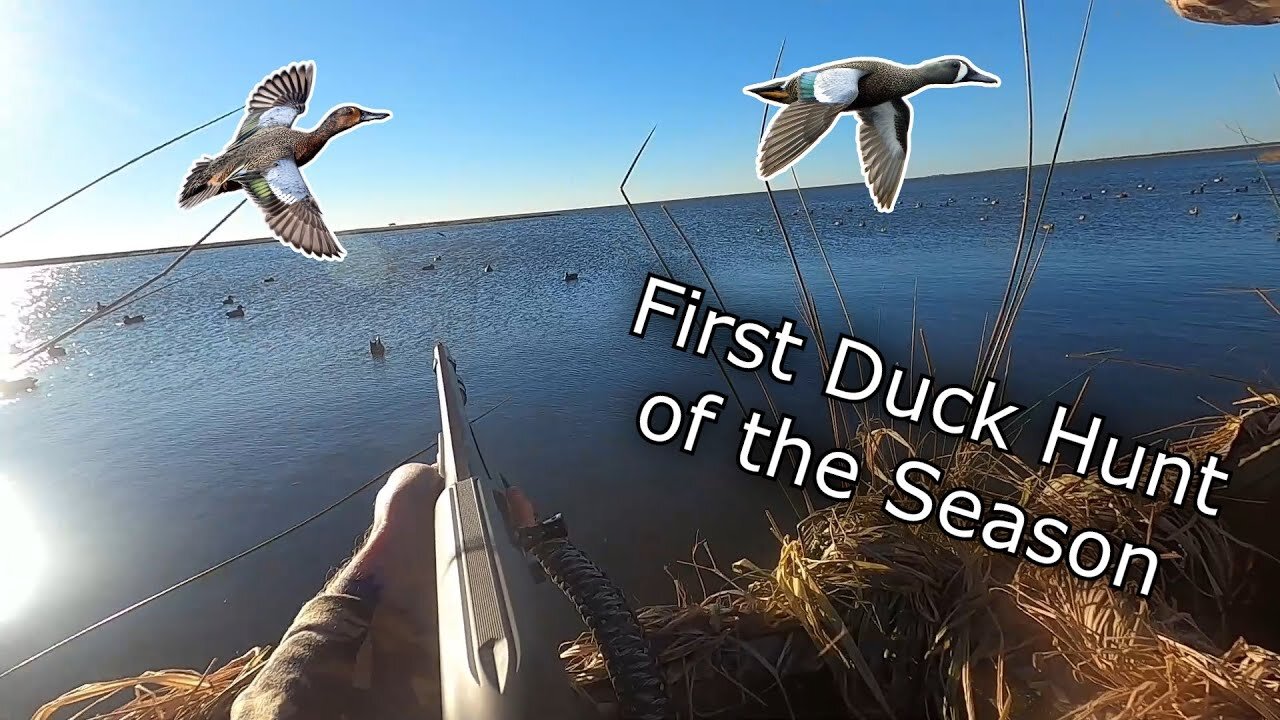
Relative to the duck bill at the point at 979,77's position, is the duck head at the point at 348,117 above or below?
below

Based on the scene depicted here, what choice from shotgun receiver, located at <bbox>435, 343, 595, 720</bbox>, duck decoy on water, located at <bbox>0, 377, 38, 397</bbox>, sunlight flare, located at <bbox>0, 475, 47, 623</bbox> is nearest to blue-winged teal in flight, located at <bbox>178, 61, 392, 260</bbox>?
shotgun receiver, located at <bbox>435, 343, 595, 720</bbox>

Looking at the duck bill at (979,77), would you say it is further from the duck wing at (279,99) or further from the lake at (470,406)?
the duck wing at (279,99)

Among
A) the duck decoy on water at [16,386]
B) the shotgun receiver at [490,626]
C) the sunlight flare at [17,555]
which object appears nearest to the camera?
the shotgun receiver at [490,626]

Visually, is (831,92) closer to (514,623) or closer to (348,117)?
(348,117)

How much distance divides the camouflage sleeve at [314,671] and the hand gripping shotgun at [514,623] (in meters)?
0.19

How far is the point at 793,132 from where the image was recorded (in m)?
0.79

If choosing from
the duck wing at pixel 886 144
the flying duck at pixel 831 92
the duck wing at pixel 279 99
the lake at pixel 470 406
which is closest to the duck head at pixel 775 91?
the flying duck at pixel 831 92

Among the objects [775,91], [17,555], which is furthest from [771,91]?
[17,555]

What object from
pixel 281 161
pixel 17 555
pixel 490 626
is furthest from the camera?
pixel 17 555

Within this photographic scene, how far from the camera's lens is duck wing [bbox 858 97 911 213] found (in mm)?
847

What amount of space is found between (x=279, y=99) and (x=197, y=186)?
18 centimetres

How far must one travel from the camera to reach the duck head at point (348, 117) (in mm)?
816

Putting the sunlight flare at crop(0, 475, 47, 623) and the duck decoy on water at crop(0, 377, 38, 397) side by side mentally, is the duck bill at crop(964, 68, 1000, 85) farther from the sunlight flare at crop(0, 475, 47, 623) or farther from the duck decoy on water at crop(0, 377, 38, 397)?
the duck decoy on water at crop(0, 377, 38, 397)

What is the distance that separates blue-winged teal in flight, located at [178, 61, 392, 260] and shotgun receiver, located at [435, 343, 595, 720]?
46 centimetres
